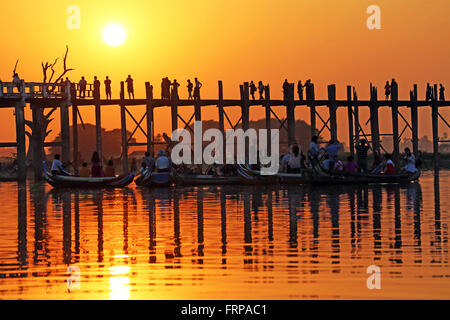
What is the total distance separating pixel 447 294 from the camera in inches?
441

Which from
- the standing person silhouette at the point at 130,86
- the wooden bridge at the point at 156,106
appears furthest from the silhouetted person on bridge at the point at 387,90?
the standing person silhouette at the point at 130,86

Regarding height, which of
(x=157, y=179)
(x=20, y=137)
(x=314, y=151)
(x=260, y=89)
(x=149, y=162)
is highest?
(x=260, y=89)

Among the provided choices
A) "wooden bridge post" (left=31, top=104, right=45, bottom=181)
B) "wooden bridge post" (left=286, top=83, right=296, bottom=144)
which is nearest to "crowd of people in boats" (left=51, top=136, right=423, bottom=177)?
"wooden bridge post" (left=31, top=104, right=45, bottom=181)

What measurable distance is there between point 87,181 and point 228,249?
22.0 m

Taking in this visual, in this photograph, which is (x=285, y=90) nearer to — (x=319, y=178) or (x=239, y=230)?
(x=319, y=178)

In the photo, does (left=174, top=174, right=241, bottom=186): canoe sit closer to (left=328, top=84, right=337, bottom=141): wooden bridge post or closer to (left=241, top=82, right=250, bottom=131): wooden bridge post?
(left=241, top=82, right=250, bottom=131): wooden bridge post

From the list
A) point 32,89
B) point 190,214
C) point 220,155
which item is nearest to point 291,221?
point 190,214

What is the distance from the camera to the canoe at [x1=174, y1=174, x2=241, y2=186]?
39.0 meters

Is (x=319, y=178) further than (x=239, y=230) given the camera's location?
Yes

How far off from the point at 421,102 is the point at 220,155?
14403mm

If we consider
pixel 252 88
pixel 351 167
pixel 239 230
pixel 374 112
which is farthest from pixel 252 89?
pixel 239 230

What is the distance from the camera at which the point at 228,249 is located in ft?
51.2

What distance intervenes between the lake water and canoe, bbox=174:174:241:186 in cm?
1136

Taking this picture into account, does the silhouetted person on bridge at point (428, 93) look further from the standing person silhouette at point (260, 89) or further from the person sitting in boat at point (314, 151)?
the person sitting in boat at point (314, 151)
